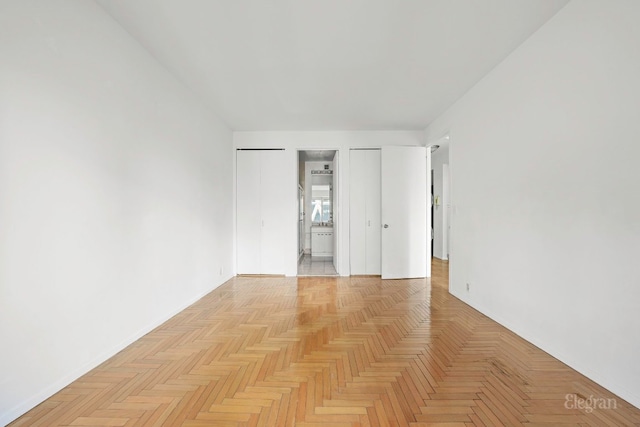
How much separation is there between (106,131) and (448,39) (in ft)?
10.3

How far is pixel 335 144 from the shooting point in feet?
17.0

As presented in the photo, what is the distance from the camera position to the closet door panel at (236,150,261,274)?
5.22 metres

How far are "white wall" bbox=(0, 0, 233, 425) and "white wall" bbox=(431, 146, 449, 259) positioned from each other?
6278mm

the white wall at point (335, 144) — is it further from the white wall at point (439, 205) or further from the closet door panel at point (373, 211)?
the white wall at point (439, 205)

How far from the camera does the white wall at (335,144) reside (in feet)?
16.9

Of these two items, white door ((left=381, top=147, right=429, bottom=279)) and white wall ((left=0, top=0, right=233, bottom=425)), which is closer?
white wall ((left=0, top=0, right=233, bottom=425))

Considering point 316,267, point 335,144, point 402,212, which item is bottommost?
point 316,267

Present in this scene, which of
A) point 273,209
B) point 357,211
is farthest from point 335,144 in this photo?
point 273,209

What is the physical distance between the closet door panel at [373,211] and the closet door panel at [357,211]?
0.08 metres

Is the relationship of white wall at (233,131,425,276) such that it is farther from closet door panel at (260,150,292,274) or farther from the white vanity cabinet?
the white vanity cabinet

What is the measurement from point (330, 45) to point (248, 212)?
3460 mm

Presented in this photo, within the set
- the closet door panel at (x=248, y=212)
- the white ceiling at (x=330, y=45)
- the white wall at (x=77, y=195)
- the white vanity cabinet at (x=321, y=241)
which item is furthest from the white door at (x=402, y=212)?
the white wall at (x=77, y=195)

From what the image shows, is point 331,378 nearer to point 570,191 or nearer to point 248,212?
point 570,191

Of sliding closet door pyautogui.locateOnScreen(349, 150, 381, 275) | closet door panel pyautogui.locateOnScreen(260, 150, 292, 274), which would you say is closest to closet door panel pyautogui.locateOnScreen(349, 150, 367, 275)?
sliding closet door pyautogui.locateOnScreen(349, 150, 381, 275)
